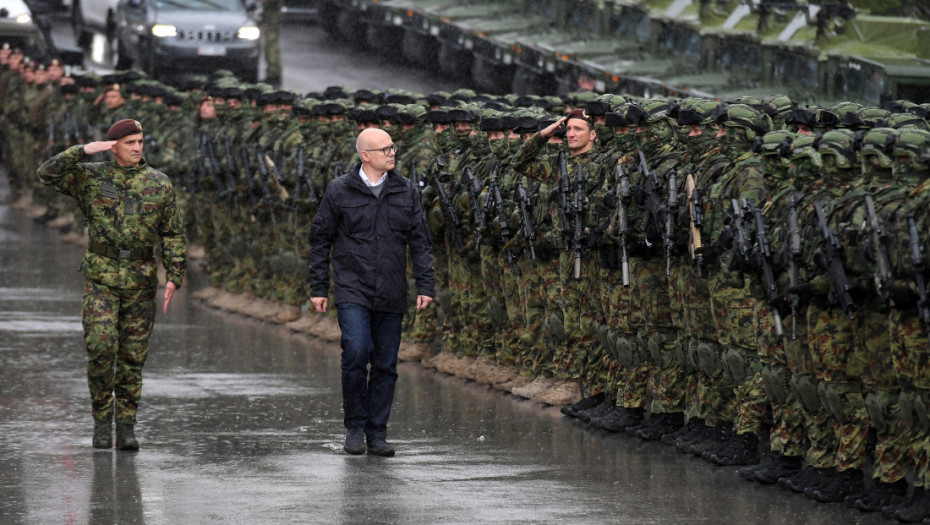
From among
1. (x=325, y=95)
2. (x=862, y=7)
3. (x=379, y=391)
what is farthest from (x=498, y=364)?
(x=862, y=7)

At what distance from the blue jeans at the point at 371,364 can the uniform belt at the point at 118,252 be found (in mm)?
1257

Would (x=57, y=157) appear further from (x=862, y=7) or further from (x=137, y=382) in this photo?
(x=862, y=7)

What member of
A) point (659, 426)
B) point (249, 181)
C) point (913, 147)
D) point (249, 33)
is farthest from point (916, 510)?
point (249, 33)

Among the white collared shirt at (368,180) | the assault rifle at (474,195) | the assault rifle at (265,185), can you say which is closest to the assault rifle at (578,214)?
the white collared shirt at (368,180)

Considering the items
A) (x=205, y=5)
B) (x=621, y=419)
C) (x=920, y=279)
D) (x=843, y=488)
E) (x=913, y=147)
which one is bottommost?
(x=621, y=419)

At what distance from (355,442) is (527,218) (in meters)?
2.69

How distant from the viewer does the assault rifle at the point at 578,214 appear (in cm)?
1195

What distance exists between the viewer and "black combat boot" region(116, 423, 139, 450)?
Answer: 10.9m

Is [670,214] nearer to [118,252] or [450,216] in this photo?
[118,252]

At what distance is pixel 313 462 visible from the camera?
1061 cm

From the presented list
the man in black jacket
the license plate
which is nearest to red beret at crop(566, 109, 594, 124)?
the man in black jacket

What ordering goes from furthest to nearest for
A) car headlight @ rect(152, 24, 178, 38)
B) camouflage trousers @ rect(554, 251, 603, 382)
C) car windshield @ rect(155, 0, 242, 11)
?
car windshield @ rect(155, 0, 242, 11), car headlight @ rect(152, 24, 178, 38), camouflage trousers @ rect(554, 251, 603, 382)

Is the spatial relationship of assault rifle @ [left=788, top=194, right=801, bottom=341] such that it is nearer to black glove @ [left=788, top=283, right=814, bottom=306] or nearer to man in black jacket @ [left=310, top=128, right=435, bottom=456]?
black glove @ [left=788, top=283, right=814, bottom=306]

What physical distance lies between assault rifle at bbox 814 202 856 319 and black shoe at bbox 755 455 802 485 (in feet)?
3.72
